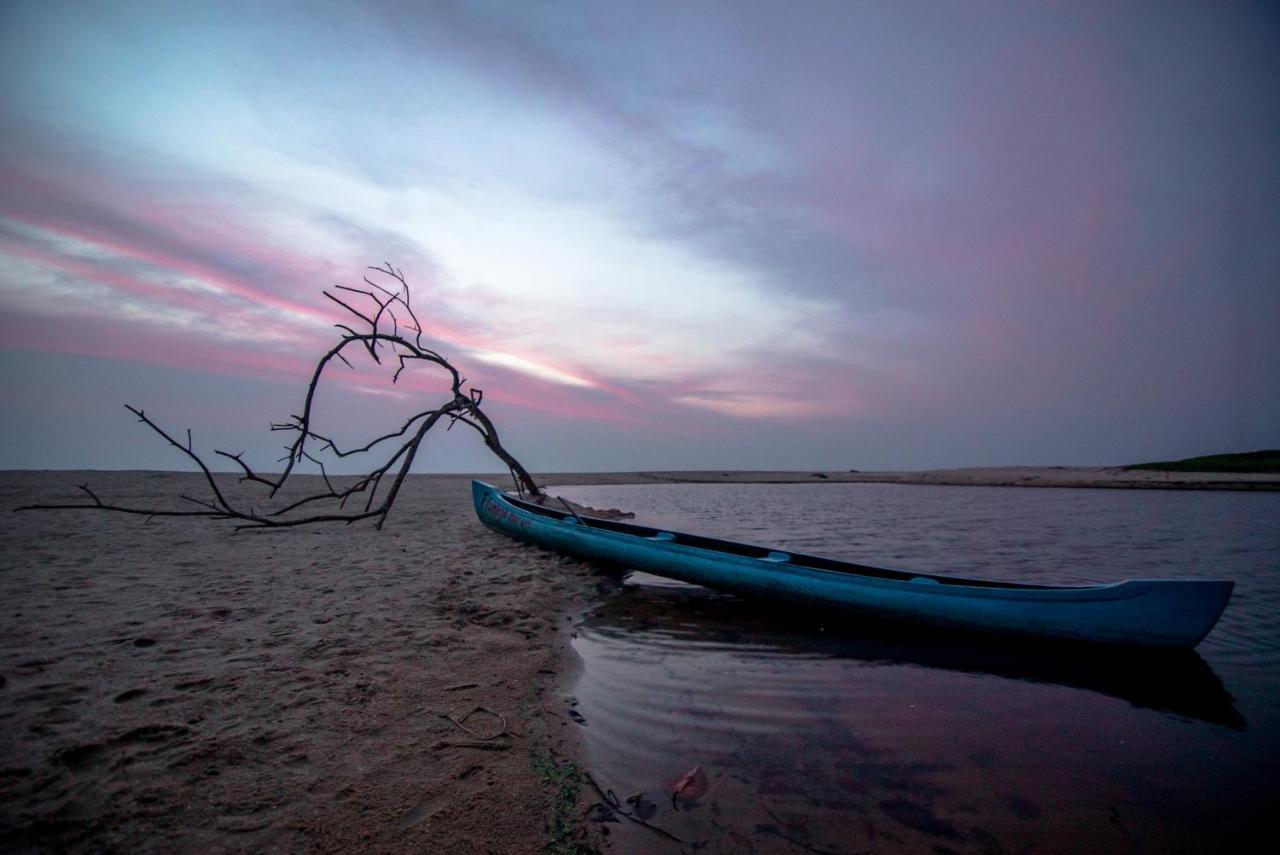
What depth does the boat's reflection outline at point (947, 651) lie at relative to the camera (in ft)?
15.4

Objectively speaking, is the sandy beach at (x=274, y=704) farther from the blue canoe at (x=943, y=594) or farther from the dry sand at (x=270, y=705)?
the blue canoe at (x=943, y=594)

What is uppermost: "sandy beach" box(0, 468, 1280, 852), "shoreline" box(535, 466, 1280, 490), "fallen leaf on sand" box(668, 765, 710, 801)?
"shoreline" box(535, 466, 1280, 490)

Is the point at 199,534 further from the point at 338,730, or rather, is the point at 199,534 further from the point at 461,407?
the point at 338,730

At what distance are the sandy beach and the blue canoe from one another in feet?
4.60

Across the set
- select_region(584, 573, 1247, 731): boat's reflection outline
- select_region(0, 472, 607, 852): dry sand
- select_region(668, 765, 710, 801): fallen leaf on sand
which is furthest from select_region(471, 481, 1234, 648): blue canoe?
select_region(668, 765, 710, 801): fallen leaf on sand

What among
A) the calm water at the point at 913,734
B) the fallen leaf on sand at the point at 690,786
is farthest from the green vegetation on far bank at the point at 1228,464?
the fallen leaf on sand at the point at 690,786

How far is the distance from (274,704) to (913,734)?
4162 mm

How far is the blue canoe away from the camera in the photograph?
511cm

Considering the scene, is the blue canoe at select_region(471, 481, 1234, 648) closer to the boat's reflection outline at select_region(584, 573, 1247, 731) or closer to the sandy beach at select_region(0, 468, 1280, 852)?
the boat's reflection outline at select_region(584, 573, 1247, 731)

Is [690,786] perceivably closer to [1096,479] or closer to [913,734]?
[913,734]

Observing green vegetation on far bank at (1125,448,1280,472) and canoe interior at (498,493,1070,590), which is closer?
canoe interior at (498,493,1070,590)

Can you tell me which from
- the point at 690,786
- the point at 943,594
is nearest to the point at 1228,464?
the point at 943,594

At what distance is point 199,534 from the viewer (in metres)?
9.77

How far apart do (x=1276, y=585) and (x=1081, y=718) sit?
728 cm
